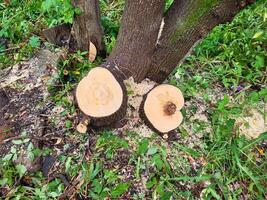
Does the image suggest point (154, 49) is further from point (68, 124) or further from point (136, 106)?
point (68, 124)

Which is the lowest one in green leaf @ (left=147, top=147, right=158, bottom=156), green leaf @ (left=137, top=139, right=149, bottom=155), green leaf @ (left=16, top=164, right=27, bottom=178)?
green leaf @ (left=16, top=164, right=27, bottom=178)

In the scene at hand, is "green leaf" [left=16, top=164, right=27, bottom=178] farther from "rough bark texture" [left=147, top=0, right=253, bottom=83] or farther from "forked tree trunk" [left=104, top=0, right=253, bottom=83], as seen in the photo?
"rough bark texture" [left=147, top=0, right=253, bottom=83]

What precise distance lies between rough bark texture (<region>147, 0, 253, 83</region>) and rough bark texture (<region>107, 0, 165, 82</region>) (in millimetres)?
76

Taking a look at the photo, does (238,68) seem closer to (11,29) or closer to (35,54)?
(35,54)

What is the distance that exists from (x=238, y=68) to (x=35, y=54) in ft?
5.88

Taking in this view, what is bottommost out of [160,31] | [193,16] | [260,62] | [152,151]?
[152,151]

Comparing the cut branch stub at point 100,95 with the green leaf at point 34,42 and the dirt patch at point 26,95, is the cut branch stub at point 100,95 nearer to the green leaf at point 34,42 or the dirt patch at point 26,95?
the dirt patch at point 26,95

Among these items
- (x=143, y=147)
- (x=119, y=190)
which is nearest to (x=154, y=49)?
(x=143, y=147)

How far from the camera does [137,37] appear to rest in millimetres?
2260

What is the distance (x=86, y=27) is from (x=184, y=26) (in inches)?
36.9

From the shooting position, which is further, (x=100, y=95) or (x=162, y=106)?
(x=162, y=106)

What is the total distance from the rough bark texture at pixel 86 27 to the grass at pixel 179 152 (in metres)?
0.09

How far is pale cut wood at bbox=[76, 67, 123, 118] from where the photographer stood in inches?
85.9

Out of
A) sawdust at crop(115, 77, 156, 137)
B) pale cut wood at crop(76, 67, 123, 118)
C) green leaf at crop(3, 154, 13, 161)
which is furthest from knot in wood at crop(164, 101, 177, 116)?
green leaf at crop(3, 154, 13, 161)
